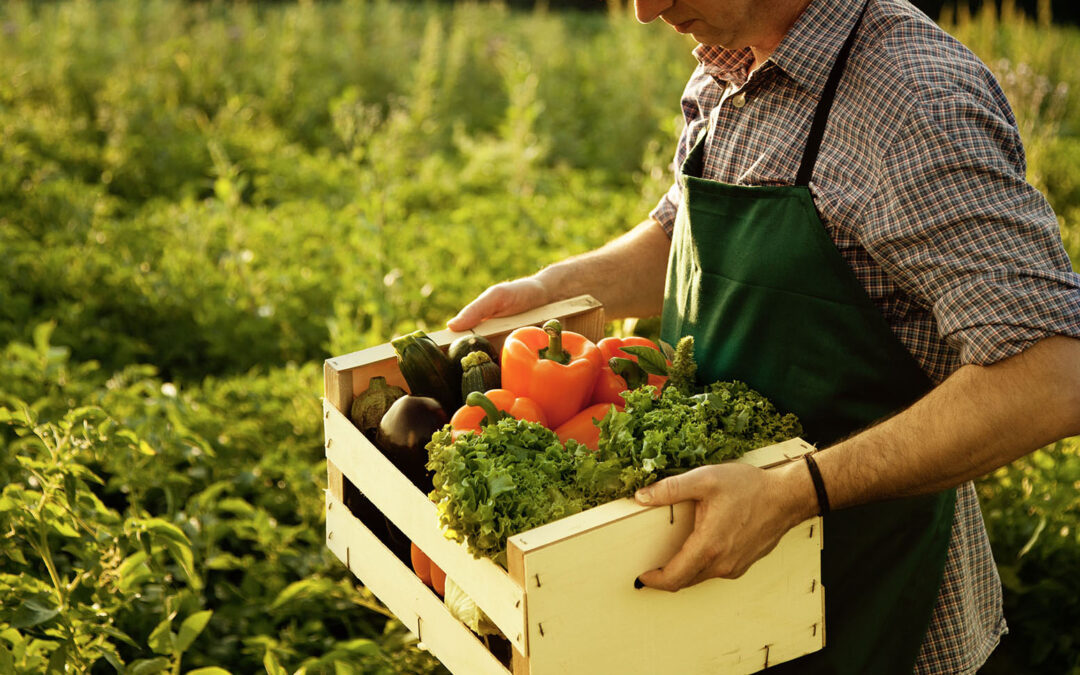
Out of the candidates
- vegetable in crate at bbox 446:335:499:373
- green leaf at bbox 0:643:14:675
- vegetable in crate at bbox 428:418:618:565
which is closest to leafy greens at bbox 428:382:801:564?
vegetable in crate at bbox 428:418:618:565

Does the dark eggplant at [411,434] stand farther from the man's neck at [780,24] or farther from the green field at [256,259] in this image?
the man's neck at [780,24]

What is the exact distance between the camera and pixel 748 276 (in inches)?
79.0

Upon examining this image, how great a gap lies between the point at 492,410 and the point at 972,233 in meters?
0.84

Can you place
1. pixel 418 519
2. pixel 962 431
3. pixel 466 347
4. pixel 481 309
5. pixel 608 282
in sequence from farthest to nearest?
pixel 608 282, pixel 481 309, pixel 466 347, pixel 418 519, pixel 962 431

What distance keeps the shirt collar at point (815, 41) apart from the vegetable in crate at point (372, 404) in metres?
0.97

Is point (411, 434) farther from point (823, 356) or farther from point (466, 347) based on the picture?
point (823, 356)

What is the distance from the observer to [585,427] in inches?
77.5

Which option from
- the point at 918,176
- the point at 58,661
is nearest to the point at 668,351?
the point at 918,176

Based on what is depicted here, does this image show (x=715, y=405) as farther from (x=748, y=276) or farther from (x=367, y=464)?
(x=367, y=464)

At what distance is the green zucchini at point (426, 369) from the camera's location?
2092 mm

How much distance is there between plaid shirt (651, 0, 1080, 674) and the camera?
166cm

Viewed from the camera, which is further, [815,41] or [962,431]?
[815,41]

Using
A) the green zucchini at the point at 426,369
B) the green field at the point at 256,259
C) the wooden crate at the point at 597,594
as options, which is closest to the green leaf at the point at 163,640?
the green field at the point at 256,259

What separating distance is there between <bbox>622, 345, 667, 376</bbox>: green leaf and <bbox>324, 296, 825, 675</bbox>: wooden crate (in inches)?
12.2
